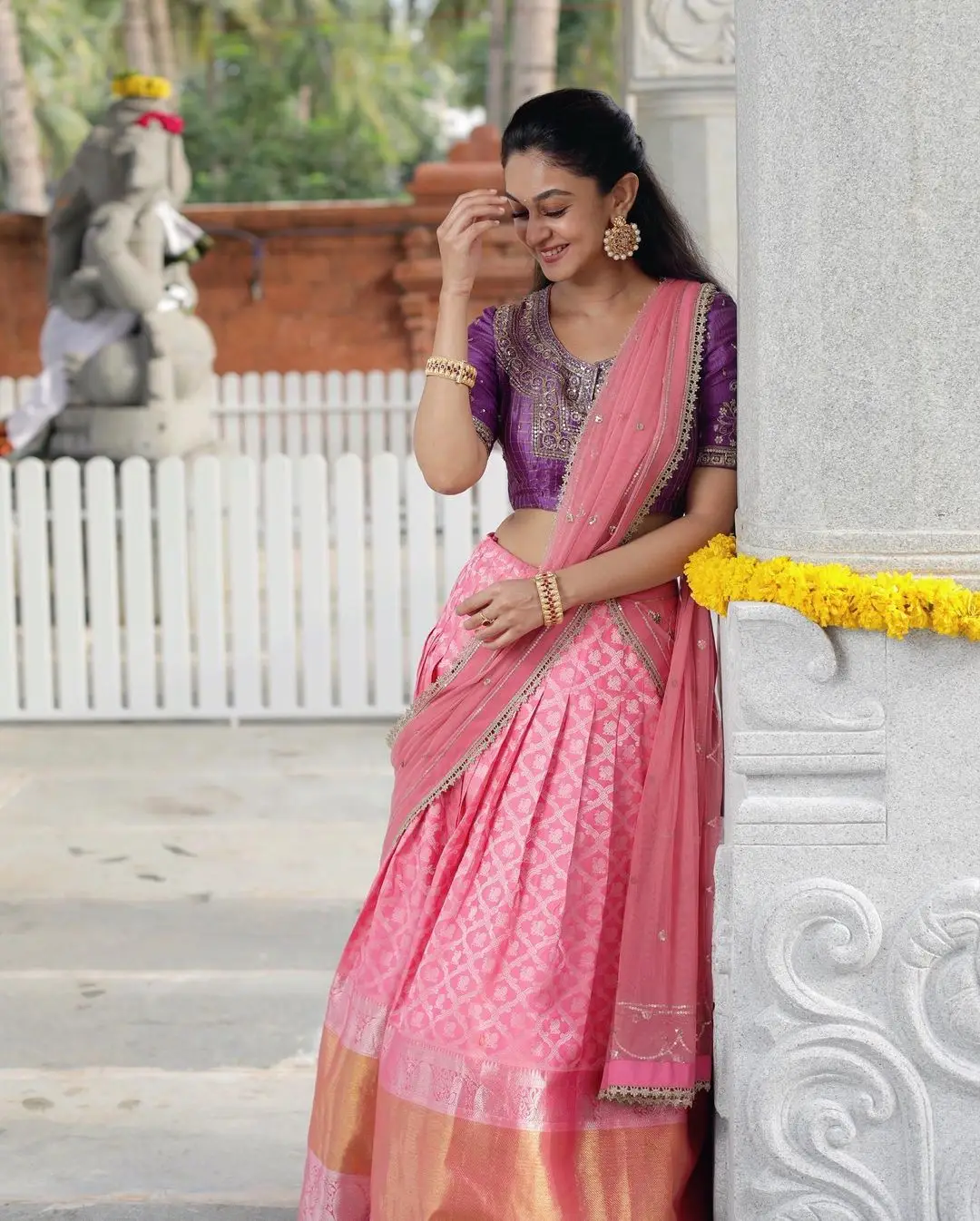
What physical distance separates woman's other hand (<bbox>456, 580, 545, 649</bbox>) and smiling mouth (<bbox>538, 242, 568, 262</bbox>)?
0.45 m

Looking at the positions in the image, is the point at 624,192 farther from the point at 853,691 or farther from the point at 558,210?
the point at 853,691

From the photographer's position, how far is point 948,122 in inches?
76.7

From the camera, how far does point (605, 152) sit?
2.33 meters

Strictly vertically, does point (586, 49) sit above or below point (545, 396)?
above

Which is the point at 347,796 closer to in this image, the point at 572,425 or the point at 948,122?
the point at 572,425

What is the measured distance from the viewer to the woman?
2.20 m

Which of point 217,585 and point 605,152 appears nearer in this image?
point 605,152

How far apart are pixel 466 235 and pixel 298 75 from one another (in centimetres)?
2609

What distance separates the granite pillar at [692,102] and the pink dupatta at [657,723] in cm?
290

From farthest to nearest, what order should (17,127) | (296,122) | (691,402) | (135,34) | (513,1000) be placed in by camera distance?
(296,122) → (17,127) → (135,34) → (691,402) → (513,1000)

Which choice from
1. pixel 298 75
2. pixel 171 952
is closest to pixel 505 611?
pixel 171 952

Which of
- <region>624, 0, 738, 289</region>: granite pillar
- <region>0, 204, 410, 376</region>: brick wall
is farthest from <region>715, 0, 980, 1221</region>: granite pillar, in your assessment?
<region>0, 204, 410, 376</region>: brick wall

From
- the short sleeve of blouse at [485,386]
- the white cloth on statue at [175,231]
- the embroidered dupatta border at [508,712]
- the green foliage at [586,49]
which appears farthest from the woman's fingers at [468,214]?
the green foliage at [586,49]

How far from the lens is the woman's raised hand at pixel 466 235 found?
236 centimetres
